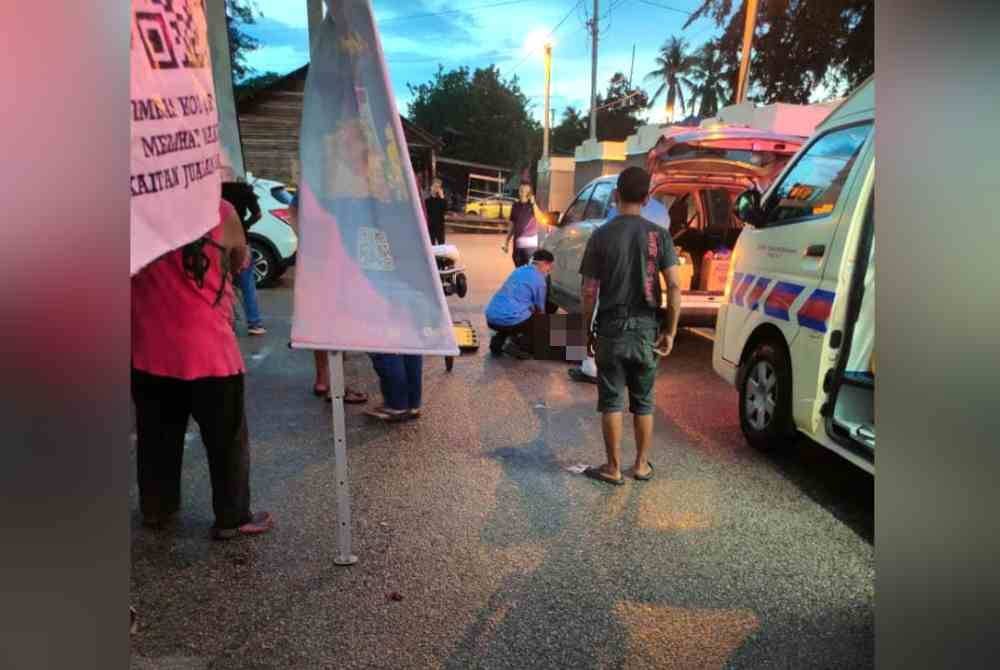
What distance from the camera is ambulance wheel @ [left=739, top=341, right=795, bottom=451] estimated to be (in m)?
4.30

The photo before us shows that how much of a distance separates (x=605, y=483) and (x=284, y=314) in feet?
20.4

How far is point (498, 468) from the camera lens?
4.38m

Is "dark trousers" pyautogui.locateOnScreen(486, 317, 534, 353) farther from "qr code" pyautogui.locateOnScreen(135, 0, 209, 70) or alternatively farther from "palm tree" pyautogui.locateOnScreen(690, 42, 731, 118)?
"palm tree" pyautogui.locateOnScreen(690, 42, 731, 118)

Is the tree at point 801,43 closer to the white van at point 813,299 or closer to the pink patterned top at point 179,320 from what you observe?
the white van at point 813,299

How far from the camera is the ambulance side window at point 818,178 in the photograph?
405cm

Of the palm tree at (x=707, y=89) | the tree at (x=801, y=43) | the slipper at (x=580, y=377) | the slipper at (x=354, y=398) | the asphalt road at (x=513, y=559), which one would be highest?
the palm tree at (x=707, y=89)

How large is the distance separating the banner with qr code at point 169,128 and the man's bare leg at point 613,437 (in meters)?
2.66

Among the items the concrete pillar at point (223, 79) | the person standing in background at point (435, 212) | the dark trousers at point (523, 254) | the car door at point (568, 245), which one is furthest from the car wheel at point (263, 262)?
the concrete pillar at point (223, 79)

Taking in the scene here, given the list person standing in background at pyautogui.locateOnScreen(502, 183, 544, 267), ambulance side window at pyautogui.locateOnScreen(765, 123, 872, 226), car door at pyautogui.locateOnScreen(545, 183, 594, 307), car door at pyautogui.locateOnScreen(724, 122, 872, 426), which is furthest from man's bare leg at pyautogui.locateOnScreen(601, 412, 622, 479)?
person standing in background at pyautogui.locateOnScreen(502, 183, 544, 267)

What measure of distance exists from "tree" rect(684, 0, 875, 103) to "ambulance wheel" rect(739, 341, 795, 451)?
55.6 ft

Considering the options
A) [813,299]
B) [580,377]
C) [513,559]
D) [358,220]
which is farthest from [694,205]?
[358,220]
